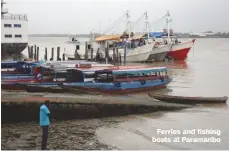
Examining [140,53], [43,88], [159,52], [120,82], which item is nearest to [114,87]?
[120,82]

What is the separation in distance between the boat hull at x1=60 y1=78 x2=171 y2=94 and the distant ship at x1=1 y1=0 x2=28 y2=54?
1122 inches

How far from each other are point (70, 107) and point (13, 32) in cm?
3522

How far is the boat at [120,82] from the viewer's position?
18.1 metres

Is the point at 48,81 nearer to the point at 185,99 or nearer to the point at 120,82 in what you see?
the point at 120,82

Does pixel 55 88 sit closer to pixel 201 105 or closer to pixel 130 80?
pixel 130 80

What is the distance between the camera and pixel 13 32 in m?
45.1

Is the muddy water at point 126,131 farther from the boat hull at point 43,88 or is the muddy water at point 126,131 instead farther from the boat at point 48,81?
the boat at point 48,81

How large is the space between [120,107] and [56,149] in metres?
4.42

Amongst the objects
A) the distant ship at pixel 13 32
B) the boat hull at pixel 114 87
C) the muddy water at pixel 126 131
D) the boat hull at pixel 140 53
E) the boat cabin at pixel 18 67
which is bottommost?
the muddy water at pixel 126 131

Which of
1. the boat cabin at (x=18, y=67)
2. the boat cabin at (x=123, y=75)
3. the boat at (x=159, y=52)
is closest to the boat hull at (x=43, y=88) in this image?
the boat cabin at (x=123, y=75)

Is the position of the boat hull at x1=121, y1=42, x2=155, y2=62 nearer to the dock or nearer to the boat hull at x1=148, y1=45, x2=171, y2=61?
the boat hull at x1=148, y1=45, x2=171, y2=61

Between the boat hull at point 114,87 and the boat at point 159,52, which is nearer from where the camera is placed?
the boat hull at point 114,87

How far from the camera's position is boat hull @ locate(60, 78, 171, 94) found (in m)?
17.6

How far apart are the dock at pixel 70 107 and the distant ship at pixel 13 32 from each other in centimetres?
3335
